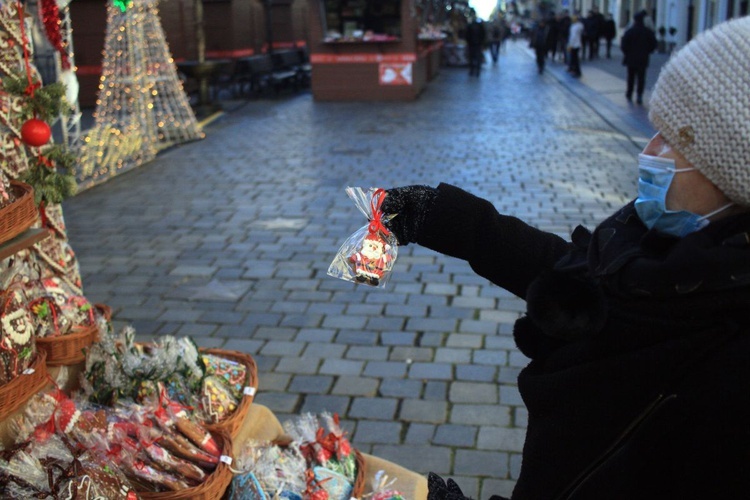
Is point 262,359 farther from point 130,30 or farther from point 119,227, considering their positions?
point 130,30

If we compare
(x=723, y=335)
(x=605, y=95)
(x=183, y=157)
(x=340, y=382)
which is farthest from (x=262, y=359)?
(x=605, y=95)

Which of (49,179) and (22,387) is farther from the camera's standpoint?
(49,179)

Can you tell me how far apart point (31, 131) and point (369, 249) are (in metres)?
1.71

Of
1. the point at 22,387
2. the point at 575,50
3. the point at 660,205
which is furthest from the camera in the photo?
the point at 575,50

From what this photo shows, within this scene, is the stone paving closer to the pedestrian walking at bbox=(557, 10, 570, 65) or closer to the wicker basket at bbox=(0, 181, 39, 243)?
the wicker basket at bbox=(0, 181, 39, 243)

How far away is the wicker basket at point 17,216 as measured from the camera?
94.4 inches

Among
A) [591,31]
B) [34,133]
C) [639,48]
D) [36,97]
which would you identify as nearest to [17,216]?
[34,133]

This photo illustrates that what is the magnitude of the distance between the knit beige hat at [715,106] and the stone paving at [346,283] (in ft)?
7.72

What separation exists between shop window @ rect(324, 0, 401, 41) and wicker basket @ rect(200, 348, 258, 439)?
589 inches

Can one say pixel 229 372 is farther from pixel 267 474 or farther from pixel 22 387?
pixel 22 387

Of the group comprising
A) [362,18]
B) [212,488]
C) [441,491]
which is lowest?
[212,488]

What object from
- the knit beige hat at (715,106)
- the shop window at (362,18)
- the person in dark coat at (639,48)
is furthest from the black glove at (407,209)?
the shop window at (362,18)

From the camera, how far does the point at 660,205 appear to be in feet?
4.90

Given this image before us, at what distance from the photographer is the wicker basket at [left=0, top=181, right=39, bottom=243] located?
240cm
